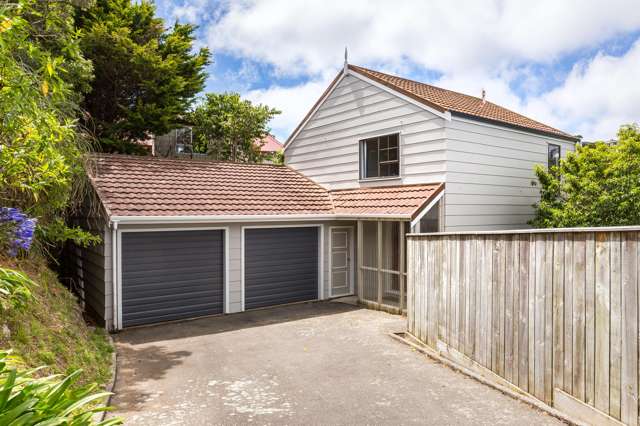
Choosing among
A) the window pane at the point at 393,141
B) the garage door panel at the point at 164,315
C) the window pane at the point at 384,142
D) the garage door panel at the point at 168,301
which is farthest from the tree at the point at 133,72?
the window pane at the point at 393,141

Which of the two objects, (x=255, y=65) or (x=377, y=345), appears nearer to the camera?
(x=377, y=345)

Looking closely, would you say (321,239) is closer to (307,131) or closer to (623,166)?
(307,131)

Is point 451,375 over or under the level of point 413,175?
under

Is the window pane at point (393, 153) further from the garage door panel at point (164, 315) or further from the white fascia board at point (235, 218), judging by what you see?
the garage door panel at point (164, 315)

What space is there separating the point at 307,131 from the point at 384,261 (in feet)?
18.8

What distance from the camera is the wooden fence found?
4195 mm

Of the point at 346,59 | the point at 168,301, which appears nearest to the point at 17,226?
the point at 168,301

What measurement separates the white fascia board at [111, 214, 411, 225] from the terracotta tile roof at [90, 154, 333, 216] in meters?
0.16

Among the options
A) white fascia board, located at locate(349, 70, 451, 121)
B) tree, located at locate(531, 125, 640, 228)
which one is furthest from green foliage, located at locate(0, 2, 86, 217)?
tree, located at locate(531, 125, 640, 228)

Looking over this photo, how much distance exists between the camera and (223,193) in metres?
11.2

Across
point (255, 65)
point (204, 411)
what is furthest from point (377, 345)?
point (255, 65)

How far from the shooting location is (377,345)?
26.0ft

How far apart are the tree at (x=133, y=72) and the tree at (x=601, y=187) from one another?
1520cm

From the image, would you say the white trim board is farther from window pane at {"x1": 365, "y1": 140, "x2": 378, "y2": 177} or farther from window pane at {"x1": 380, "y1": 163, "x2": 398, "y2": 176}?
window pane at {"x1": 365, "y1": 140, "x2": 378, "y2": 177}
